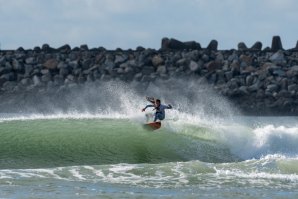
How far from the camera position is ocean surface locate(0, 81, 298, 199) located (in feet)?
68.2

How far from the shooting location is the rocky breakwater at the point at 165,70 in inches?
2945

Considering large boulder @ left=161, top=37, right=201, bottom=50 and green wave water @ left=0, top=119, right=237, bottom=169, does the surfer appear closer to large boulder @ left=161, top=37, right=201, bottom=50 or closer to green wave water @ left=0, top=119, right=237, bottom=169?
green wave water @ left=0, top=119, right=237, bottom=169

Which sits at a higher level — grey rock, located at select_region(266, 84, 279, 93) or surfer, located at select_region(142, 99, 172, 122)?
grey rock, located at select_region(266, 84, 279, 93)

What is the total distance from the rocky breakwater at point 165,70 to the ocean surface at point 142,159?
40.6 meters

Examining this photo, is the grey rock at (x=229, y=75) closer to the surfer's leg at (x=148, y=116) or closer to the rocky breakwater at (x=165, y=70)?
the rocky breakwater at (x=165, y=70)

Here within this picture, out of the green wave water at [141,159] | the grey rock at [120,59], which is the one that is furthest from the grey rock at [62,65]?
the green wave water at [141,159]

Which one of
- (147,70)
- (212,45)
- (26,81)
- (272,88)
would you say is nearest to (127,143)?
(272,88)

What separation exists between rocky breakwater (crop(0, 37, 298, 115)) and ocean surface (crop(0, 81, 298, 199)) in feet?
133

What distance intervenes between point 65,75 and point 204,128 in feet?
161

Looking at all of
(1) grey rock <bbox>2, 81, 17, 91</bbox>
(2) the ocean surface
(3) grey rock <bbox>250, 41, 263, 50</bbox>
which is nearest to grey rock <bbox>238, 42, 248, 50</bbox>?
(3) grey rock <bbox>250, 41, 263, 50</bbox>

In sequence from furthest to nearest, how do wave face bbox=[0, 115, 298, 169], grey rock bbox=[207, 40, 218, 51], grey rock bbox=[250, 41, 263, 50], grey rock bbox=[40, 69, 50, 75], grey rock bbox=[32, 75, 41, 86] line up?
grey rock bbox=[250, 41, 263, 50]
grey rock bbox=[207, 40, 218, 51]
grey rock bbox=[40, 69, 50, 75]
grey rock bbox=[32, 75, 41, 86]
wave face bbox=[0, 115, 298, 169]

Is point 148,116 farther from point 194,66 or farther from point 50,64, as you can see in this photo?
point 50,64

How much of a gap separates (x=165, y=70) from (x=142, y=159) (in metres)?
54.7

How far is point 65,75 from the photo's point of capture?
79.8 meters
